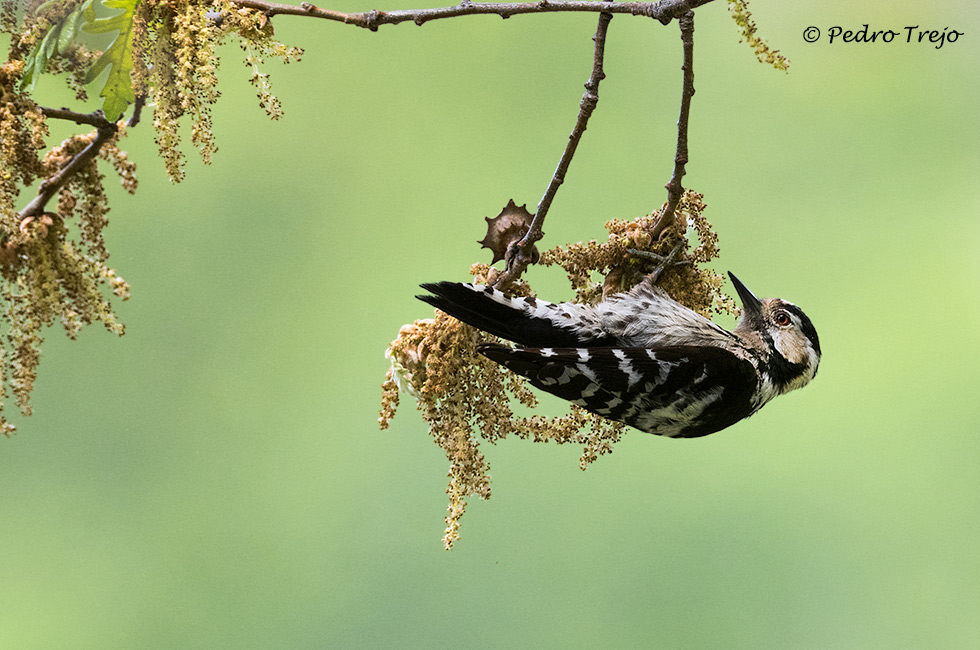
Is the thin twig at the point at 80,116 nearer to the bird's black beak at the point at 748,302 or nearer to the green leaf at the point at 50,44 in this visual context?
the green leaf at the point at 50,44

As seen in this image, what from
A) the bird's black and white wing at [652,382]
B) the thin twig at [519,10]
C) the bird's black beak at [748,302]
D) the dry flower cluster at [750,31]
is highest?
the thin twig at [519,10]

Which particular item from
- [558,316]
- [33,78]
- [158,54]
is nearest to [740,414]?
[558,316]

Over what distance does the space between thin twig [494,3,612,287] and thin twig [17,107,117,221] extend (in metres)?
0.55

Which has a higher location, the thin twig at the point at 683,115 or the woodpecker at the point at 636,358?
the thin twig at the point at 683,115

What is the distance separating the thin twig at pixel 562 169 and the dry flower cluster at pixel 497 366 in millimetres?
47

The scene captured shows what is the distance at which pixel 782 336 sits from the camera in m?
1.38

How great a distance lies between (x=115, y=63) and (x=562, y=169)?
1.88ft

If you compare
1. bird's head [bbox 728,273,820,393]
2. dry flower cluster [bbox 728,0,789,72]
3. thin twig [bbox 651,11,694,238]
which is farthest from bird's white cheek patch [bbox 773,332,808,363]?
dry flower cluster [bbox 728,0,789,72]

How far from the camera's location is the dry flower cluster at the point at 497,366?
3.46 feet

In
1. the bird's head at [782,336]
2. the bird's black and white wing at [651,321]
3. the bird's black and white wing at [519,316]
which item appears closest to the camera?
the bird's black and white wing at [519,316]

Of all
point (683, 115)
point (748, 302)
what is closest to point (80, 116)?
point (683, 115)

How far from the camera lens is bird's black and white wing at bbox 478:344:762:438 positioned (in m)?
1.14

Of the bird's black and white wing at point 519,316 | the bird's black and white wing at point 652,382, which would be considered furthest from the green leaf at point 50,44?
the bird's black and white wing at point 652,382

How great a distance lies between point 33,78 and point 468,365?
61 cm
